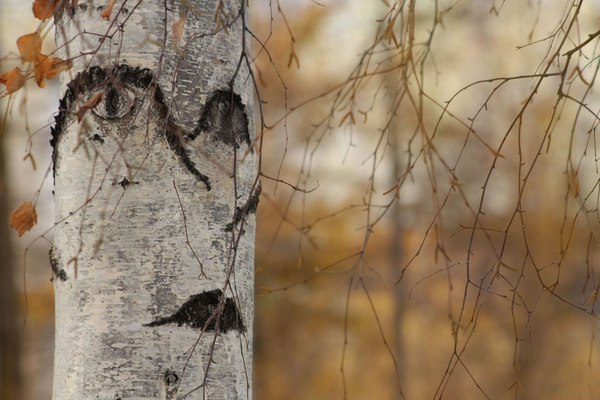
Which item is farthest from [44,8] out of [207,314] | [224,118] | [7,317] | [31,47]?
[7,317]

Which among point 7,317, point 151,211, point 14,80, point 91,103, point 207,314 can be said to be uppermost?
point 7,317

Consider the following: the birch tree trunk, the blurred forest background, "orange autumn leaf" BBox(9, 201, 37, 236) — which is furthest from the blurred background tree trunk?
the birch tree trunk

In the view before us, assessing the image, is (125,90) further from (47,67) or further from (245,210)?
(245,210)

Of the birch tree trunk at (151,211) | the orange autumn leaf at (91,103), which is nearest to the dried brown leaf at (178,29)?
the birch tree trunk at (151,211)

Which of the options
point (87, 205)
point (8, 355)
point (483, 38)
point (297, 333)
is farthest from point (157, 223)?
point (483, 38)

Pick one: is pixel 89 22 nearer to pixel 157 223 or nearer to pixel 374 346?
pixel 157 223

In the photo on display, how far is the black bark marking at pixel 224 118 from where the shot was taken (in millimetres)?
1121

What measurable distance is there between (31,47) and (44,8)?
2.6 inches

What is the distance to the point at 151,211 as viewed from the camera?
3.52ft

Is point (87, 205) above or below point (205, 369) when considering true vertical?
above

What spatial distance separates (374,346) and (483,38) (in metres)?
2.88

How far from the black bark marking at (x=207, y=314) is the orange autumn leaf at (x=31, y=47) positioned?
37 cm

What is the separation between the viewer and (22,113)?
113 centimetres

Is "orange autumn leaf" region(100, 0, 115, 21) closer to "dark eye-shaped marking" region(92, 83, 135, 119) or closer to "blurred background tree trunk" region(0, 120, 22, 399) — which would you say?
"dark eye-shaped marking" region(92, 83, 135, 119)
